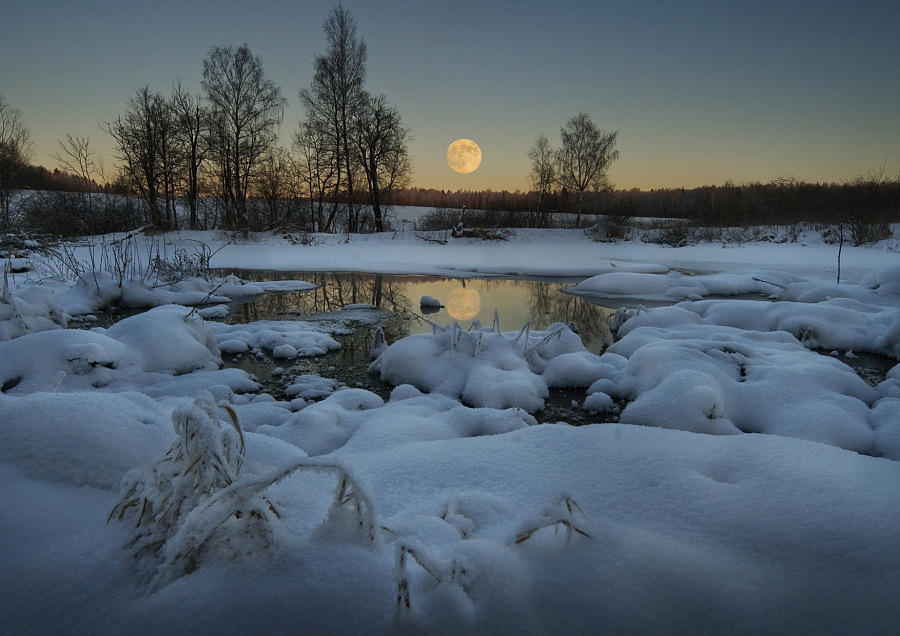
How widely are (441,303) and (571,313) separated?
208 centimetres

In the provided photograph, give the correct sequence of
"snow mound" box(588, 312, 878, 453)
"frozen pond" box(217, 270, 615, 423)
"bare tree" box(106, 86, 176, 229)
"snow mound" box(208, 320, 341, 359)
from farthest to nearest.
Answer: "bare tree" box(106, 86, 176, 229), "snow mound" box(208, 320, 341, 359), "frozen pond" box(217, 270, 615, 423), "snow mound" box(588, 312, 878, 453)

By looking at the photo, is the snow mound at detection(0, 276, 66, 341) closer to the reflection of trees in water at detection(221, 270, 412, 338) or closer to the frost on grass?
the reflection of trees in water at detection(221, 270, 412, 338)

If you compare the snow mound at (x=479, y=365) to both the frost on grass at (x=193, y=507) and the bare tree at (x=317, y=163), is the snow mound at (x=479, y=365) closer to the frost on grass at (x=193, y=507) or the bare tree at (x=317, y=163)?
the frost on grass at (x=193, y=507)

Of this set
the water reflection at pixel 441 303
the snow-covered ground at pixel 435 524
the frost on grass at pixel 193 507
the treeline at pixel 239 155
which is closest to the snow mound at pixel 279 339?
the water reflection at pixel 441 303

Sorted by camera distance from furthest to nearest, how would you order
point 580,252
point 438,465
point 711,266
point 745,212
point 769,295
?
point 745,212 → point 580,252 → point 711,266 → point 769,295 → point 438,465

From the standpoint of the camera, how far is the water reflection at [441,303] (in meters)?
6.03

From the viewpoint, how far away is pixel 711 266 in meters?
13.4

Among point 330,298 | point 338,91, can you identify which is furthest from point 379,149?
point 330,298

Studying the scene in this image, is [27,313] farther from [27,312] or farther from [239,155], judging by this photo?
[239,155]

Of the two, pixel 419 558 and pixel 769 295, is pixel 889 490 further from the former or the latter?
pixel 769 295

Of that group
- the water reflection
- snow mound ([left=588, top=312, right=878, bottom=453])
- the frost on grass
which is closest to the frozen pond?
the water reflection

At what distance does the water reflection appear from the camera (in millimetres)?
6031

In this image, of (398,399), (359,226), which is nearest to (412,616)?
(398,399)

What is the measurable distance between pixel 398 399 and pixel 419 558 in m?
2.54
